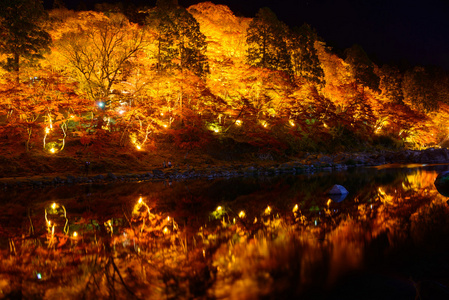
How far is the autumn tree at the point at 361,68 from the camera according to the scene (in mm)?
35656

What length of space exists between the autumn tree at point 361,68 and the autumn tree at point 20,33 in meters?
31.8

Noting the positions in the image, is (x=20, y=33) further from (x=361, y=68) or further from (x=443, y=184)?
(x=361, y=68)

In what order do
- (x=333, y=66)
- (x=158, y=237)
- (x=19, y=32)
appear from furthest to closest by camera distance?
(x=333, y=66) < (x=19, y=32) < (x=158, y=237)

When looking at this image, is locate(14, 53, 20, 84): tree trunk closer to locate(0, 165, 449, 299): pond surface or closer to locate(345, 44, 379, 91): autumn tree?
locate(0, 165, 449, 299): pond surface

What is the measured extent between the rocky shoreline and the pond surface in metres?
4.92

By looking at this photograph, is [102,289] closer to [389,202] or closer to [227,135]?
[389,202]

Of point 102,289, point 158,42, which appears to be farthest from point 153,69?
point 102,289

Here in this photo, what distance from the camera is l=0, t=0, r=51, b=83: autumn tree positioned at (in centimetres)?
1722

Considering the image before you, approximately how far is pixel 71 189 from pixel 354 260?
11.8 meters

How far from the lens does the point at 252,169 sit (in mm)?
19547

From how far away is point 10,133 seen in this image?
15953 millimetres

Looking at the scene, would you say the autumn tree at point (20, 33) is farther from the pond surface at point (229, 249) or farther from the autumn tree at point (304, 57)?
the autumn tree at point (304, 57)

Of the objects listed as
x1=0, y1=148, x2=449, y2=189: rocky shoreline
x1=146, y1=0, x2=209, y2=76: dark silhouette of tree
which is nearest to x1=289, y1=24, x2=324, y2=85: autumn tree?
x1=0, y1=148, x2=449, y2=189: rocky shoreline

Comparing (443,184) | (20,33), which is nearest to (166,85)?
(20,33)
